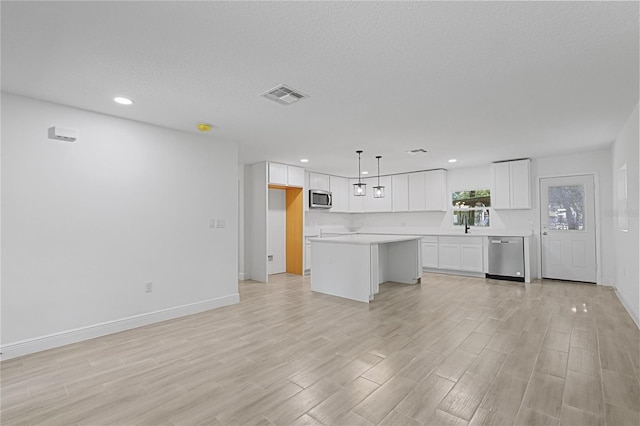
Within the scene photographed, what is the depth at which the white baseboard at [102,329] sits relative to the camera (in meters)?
2.86

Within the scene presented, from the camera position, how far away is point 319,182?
7.64 metres

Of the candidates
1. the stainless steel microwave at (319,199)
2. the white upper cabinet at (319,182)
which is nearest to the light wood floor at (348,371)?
the stainless steel microwave at (319,199)

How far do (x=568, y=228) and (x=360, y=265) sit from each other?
4204 mm

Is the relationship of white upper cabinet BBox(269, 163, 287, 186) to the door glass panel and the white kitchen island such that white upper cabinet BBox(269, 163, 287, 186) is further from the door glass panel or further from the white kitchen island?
the door glass panel

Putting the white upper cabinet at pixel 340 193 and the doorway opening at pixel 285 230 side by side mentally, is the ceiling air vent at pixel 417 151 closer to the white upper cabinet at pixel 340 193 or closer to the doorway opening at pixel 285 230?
the doorway opening at pixel 285 230

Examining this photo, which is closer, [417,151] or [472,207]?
[417,151]

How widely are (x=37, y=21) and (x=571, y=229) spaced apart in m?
7.55

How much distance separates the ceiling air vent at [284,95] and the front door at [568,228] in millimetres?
5509

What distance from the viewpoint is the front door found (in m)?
5.55

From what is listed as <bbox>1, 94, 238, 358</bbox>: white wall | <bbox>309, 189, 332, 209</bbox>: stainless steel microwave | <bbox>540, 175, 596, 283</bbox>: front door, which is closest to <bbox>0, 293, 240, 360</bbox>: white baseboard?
<bbox>1, 94, 238, 358</bbox>: white wall

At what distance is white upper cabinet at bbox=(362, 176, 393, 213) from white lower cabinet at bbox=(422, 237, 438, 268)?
142 cm

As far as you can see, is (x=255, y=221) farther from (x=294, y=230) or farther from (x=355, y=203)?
(x=355, y=203)

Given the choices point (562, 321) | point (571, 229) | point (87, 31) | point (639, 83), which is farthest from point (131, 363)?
point (571, 229)

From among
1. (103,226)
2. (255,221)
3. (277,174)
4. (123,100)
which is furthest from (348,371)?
(277,174)
